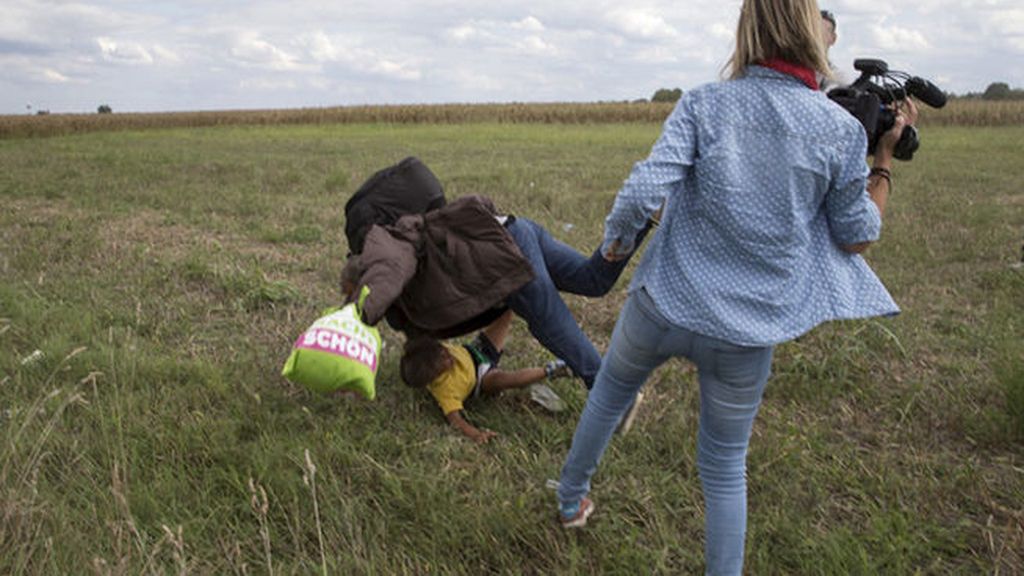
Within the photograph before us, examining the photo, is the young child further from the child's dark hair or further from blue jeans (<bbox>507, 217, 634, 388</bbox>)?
blue jeans (<bbox>507, 217, 634, 388</bbox>)

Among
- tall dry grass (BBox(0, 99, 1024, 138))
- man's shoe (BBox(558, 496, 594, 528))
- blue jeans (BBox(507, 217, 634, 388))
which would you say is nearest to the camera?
man's shoe (BBox(558, 496, 594, 528))

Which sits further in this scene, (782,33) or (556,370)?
(556,370)

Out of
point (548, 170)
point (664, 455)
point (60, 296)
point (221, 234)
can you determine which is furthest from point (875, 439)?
point (548, 170)

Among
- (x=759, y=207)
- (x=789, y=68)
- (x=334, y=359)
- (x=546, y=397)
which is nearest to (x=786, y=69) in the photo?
(x=789, y=68)

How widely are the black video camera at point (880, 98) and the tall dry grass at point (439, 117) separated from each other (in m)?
30.8

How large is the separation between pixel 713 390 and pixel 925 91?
1164 millimetres

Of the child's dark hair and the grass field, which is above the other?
the child's dark hair

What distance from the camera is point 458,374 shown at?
11.1 ft

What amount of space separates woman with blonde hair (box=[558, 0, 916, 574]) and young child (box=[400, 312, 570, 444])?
134cm

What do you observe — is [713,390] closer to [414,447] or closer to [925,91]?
[925,91]

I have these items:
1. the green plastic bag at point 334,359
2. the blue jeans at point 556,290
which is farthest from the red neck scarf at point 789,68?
the green plastic bag at point 334,359

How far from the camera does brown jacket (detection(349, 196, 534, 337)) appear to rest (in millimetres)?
2949

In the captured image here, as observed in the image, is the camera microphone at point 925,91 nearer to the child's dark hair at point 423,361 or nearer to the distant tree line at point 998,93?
the child's dark hair at point 423,361

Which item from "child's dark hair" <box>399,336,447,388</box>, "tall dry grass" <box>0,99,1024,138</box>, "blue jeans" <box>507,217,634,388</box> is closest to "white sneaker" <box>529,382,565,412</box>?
"blue jeans" <box>507,217,634,388</box>
